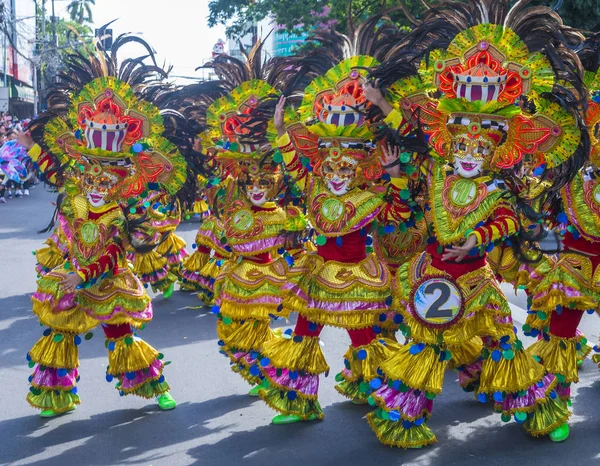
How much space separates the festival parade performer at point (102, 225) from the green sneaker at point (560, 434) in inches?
Result: 100

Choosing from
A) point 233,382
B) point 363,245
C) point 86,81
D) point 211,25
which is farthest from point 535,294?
point 211,25

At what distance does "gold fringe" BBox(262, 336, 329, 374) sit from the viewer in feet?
16.0

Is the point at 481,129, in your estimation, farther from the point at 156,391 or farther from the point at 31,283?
the point at 31,283

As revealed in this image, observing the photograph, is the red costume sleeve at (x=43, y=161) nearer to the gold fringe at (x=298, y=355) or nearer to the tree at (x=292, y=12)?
the gold fringe at (x=298, y=355)

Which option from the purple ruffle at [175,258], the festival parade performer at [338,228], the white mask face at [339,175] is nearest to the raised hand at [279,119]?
the festival parade performer at [338,228]

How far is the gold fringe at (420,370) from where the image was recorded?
14.5ft

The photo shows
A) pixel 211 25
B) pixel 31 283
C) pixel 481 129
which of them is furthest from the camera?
pixel 211 25

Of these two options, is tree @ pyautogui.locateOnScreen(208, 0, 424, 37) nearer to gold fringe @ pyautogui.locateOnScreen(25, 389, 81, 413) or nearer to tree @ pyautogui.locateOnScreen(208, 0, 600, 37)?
tree @ pyautogui.locateOnScreen(208, 0, 600, 37)

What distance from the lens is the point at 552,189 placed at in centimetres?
455

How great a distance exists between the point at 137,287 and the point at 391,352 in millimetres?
1709

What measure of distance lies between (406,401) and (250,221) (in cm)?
194

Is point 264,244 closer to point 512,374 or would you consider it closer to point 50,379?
point 50,379

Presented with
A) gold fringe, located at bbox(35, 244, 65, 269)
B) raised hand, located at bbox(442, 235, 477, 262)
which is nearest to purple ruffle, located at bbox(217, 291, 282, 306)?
raised hand, located at bbox(442, 235, 477, 262)

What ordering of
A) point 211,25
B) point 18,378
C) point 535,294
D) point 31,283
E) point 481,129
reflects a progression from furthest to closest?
point 211,25 → point 31,283 → point 18,378 → point 535,294 → point 481,129
